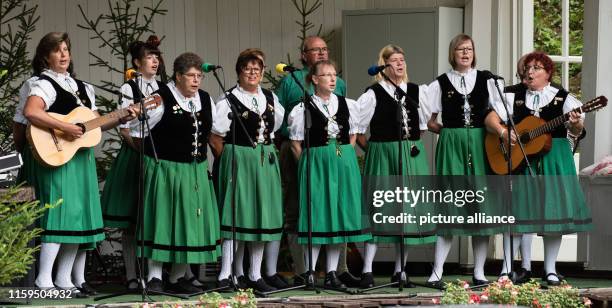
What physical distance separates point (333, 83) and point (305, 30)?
2020 millimetres

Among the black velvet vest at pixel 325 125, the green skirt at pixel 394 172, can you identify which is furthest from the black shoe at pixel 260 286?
the black velvet vest at pixel 325 125

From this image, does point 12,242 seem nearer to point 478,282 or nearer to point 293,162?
point 293,162

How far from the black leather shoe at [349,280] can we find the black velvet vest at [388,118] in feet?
2.96

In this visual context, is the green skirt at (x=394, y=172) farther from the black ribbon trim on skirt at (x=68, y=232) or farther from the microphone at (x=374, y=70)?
the black ribbon trim on skirt at (x=68, y=232)

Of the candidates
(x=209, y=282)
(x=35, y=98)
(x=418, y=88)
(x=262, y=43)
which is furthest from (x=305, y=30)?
(x=35, y=98)

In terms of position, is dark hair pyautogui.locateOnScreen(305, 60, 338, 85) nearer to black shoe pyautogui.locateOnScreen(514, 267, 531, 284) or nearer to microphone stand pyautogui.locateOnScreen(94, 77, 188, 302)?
microphone stand pyautogui.locateOnScreen(94, 77, 188, 302)

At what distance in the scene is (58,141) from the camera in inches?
307

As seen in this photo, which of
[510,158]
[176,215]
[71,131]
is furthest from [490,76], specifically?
[71,131]

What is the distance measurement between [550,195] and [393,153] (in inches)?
44.1

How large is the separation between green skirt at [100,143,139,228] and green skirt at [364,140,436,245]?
1.51 metres

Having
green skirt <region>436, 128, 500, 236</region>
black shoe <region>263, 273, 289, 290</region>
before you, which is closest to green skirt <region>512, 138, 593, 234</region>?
green skirt <region>436, 128, 500, 236</region>

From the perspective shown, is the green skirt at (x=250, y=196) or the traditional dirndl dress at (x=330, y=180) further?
the traditional dirndl dress at (x=330, y=180)

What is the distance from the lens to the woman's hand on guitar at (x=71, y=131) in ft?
25.3

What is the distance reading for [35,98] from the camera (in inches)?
306
